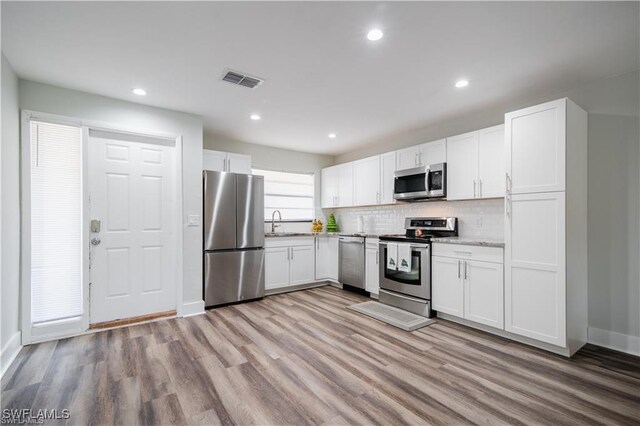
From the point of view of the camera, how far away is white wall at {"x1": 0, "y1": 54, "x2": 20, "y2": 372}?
2430mm

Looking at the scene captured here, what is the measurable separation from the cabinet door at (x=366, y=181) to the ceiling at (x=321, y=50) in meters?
1.41

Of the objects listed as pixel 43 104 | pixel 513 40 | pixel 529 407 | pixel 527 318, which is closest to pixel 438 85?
pixel 513 40

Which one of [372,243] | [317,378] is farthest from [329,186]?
[317,378]

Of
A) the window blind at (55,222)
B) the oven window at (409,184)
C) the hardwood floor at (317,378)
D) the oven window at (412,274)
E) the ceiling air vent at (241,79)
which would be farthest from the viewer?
the oven window at (409,184)

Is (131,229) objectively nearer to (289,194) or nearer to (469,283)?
(289,194)

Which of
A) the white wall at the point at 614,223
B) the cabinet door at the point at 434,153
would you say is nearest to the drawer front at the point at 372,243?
the cabinet door at the point at 434,153

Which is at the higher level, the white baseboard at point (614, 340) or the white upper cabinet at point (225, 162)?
the white upper cabinet at point (225, 162)

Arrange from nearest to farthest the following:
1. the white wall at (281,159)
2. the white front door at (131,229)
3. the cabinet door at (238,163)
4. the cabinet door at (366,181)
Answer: the white front door at (131,229)
the cabinet door at (238,163)
the cabinet door at (366,181)
the white wall at (281,159)

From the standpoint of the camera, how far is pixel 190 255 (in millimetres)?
3770

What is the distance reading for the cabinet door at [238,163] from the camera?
4543 millimetres

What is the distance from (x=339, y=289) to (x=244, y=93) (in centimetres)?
342

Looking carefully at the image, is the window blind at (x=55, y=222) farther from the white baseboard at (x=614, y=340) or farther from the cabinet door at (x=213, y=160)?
the white baseboard at (x=614, y=340)

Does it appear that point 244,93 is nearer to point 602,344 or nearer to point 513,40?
point 513,40

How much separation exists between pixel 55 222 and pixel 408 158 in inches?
168
